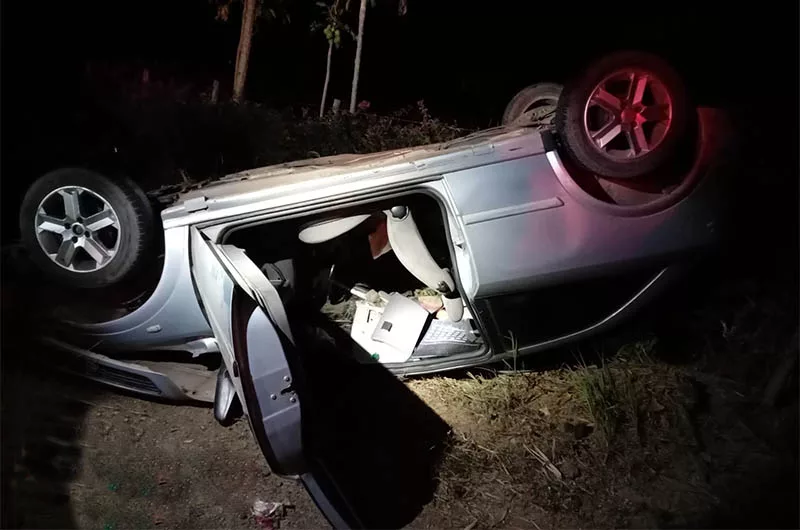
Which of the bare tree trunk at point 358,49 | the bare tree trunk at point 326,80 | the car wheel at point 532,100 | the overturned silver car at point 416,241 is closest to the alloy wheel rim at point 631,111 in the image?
the overturned silver car at point 416,241

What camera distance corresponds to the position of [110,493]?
229 cm

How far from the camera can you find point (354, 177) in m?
2.26

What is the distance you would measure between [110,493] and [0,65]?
213 centimetres

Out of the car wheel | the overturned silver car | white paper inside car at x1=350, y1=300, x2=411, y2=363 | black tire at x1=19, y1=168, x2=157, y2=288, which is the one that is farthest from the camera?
the car wheel

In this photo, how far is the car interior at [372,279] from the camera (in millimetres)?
2666

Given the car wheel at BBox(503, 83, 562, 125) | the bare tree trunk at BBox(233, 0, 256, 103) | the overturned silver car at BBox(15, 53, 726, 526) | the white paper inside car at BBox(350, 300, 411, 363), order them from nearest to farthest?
1. the overturned silver car at BBox(15, 53, 726, 526)
2. the white paper inside car at BBox(350, 300, 411, 363)
3. the car wheel at BBox(503, 83, 562, 125)
4. the bare tree trunk at BBox(233, 0, 256, 103)

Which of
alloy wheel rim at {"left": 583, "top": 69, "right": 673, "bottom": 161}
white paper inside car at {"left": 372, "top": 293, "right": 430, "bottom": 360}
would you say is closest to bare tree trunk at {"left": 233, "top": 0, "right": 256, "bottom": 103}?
white paper inside car at {"left": 372, "top": 293, "right": 430, "bottom": 360}

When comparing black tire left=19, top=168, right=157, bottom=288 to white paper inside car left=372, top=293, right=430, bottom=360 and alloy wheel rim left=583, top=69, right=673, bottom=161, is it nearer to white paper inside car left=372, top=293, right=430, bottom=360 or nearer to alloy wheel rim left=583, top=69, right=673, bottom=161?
white paper inside car left=372, top=293, right=430, bottom=360

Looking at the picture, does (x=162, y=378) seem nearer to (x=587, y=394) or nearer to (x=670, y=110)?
(x=587, y=394)

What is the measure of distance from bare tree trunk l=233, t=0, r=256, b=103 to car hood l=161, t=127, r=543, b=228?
1.91 m

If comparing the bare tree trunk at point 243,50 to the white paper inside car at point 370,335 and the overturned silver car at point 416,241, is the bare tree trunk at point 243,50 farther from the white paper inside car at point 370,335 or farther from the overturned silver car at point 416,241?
the white paper inside car at point 370,335

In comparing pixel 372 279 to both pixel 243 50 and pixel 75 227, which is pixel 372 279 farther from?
pixel 243 50

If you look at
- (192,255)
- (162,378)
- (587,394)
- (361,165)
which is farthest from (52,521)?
(587,394)

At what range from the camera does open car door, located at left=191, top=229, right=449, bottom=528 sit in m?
1.83
